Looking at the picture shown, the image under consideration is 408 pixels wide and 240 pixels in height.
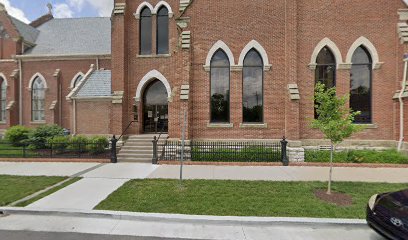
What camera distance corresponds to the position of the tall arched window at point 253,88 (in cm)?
1295

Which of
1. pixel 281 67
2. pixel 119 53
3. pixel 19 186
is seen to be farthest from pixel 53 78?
pixel 281 67

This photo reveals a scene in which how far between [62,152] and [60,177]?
5067mm

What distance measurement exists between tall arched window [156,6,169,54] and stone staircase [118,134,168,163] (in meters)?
6.07

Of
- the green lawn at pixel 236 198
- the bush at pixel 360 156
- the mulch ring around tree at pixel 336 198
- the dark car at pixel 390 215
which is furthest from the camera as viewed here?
the bush at pixel 360 156

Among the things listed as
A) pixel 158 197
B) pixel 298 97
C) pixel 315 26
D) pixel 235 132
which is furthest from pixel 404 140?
pixel 158 197

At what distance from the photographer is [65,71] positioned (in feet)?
70.2

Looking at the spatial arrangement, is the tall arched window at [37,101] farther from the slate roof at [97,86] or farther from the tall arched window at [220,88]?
the tall arched window at [220,88]

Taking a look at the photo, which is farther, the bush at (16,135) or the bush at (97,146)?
the bush at (16,135)

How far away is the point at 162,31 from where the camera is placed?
15805 mm

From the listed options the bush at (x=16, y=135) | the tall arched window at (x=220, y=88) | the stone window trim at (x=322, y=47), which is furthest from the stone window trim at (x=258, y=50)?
the bush at (x=16, y=135)

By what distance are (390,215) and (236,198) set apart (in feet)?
11.0

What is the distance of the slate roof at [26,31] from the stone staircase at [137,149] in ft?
59.9

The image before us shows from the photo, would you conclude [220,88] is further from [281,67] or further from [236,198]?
[236,198]

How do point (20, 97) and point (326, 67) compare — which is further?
point (20, 97)
